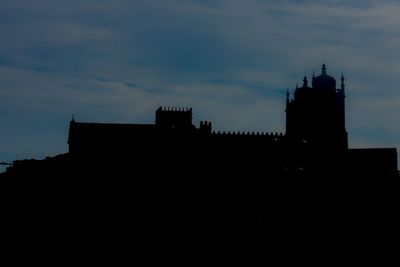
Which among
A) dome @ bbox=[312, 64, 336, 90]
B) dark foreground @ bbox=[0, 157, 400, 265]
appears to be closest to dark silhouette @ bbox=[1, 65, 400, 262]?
dark foreground @ bbox=[0, 157, 400, 265]

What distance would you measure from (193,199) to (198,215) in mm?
1784

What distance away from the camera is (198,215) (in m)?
53.8

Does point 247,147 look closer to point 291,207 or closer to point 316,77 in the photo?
point 291,207

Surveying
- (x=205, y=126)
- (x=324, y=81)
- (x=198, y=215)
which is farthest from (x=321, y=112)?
(x=198, y=215)

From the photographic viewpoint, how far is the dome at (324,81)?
84.2 metres

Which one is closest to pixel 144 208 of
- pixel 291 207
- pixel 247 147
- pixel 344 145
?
pixel 291 207

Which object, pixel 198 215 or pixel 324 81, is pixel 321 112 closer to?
pixel 324 81

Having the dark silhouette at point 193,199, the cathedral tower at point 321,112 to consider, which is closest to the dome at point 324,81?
Result: the cathedral tower at point 321,112

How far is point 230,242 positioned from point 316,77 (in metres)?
37.5

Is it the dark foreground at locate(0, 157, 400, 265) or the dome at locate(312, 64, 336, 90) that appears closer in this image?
the dark foreground at locate(0, 157, 400, 265)

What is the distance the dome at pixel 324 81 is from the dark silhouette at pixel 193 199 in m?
20.8

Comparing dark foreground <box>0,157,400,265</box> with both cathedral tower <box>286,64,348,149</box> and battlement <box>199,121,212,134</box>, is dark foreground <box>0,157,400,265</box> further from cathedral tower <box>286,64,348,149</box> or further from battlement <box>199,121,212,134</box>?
cathedral tower <box>286,64,348,149</box>

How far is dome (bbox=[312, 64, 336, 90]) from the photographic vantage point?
84188 mm

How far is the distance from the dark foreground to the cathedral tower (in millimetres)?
23757
